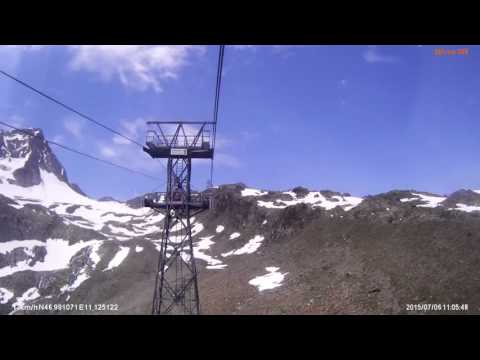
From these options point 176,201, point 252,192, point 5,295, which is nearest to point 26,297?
point 5,295

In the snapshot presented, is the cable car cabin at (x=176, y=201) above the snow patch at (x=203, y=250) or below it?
above

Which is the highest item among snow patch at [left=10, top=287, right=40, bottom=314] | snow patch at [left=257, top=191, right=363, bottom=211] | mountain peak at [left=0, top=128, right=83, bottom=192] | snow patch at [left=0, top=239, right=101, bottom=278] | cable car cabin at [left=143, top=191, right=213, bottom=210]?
mountain peak at [left=0, top=128, right=83, bottom=192]

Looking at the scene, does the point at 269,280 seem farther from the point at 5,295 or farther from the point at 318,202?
the point at 5,295

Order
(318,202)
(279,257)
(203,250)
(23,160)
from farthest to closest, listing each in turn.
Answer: (23,160) < (203,250) < (318,202) < (279,257)

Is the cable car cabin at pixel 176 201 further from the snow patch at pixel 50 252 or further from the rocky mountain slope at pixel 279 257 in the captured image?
the snow patch at pixel 50 252

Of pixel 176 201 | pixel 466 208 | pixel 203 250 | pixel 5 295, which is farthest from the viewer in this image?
pixel 203 250

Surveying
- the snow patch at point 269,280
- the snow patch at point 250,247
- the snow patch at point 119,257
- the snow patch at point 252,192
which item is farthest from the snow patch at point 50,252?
the snow patch at point 269,280

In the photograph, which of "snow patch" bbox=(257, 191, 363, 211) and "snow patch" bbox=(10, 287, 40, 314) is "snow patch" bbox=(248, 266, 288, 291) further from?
"snow patch" bbox=(10, 287, 40, 314)

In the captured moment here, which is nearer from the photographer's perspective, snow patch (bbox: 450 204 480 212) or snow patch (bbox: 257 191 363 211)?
snow patch (bbox: 450 204 480 212)

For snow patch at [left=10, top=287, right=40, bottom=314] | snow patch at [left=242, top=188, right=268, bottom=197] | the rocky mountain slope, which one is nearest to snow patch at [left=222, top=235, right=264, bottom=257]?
the rocky mountain slope

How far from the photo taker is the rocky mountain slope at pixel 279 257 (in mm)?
24959

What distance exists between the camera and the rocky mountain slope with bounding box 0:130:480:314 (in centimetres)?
2496

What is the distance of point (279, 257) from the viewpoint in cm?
4588
